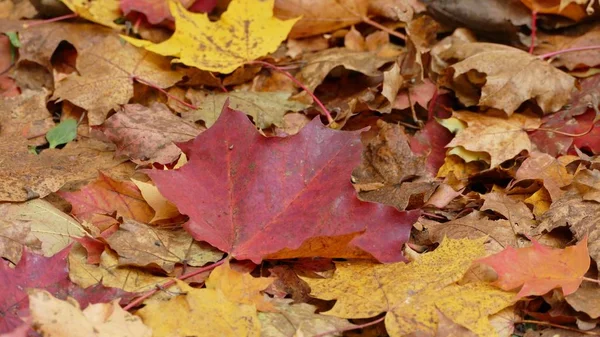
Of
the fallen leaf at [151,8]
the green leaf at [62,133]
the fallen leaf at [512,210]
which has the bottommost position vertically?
the fallen leaf at [512,210]

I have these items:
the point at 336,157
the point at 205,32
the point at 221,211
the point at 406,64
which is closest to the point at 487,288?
the point at 336,157

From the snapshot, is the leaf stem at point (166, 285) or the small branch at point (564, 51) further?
the small branch at point (564, 51)

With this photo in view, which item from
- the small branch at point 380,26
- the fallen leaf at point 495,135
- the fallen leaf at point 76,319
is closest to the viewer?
the fallen leaf at point 76,319

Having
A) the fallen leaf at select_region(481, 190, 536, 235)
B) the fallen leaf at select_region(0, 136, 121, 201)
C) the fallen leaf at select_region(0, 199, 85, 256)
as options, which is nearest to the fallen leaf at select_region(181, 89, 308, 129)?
the fallen leaf at select_region(0, 136, 121, 201)

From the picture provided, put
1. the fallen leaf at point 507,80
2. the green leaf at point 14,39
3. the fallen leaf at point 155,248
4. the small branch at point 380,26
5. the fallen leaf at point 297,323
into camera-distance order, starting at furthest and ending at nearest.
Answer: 1. the small branch at point 380,26
2. the green leaf at point 14,39
3. the fallen leaf at point 507,80
4. the fallen leaf at point 155,248
5. the fallen leaf at point 297,323

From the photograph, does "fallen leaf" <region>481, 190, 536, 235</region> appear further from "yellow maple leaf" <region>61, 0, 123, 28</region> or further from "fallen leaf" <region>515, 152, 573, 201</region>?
"yellow maple leaf" <region>61, 0, 123, 28</region>

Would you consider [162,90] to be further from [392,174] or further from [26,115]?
[392,174]

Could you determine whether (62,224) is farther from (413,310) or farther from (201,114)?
(413,310)

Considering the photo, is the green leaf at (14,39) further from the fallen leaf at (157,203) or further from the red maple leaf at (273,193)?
the red maple leaf at (273,193)

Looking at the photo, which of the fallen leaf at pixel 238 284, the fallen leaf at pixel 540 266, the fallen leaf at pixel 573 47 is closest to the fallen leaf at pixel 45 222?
the fallen leaf at pixel 238 284
